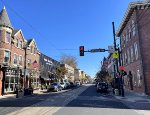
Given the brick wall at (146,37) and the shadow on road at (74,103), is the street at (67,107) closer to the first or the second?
the shadow on road at (74,103)

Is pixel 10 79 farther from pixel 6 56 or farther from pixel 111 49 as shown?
pixel 111 49

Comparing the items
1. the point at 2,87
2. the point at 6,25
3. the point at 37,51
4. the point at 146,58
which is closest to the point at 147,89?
the point at 146,58

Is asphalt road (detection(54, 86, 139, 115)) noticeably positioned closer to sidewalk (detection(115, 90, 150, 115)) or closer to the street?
the street

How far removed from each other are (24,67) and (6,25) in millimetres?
9600

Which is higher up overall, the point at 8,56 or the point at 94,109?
the point at 8,56

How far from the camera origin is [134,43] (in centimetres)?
3244

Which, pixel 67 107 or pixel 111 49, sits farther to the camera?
pixel 111 49

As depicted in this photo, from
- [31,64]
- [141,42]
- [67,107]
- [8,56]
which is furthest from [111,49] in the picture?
[31,64]

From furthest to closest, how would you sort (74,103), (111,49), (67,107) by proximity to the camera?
(111,49)
(74,103)
(67,107)

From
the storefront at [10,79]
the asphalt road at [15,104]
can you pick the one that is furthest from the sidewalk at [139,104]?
the storefront at [10,79]

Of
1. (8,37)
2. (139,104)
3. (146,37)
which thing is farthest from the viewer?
(8,37)

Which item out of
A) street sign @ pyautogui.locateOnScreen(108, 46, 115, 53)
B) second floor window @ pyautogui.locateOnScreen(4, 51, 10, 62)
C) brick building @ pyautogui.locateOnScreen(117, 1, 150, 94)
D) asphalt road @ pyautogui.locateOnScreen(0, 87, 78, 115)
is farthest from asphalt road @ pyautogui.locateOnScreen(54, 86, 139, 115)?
second floor window @ pyautogui.locateOnScreen(4, 51, 10, 62)

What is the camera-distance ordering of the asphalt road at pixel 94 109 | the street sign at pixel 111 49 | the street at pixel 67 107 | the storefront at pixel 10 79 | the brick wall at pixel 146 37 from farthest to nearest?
1. the storefront at pixel 10 79
2. the street sign at pixel 111 49
3. the brick wall at pixel 146 37
4. the street at pixel 67 107
5. the asphalt road at pixel 94 109

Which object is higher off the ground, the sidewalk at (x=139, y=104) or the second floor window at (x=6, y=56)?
the second floor window at (x=6, y=56)
